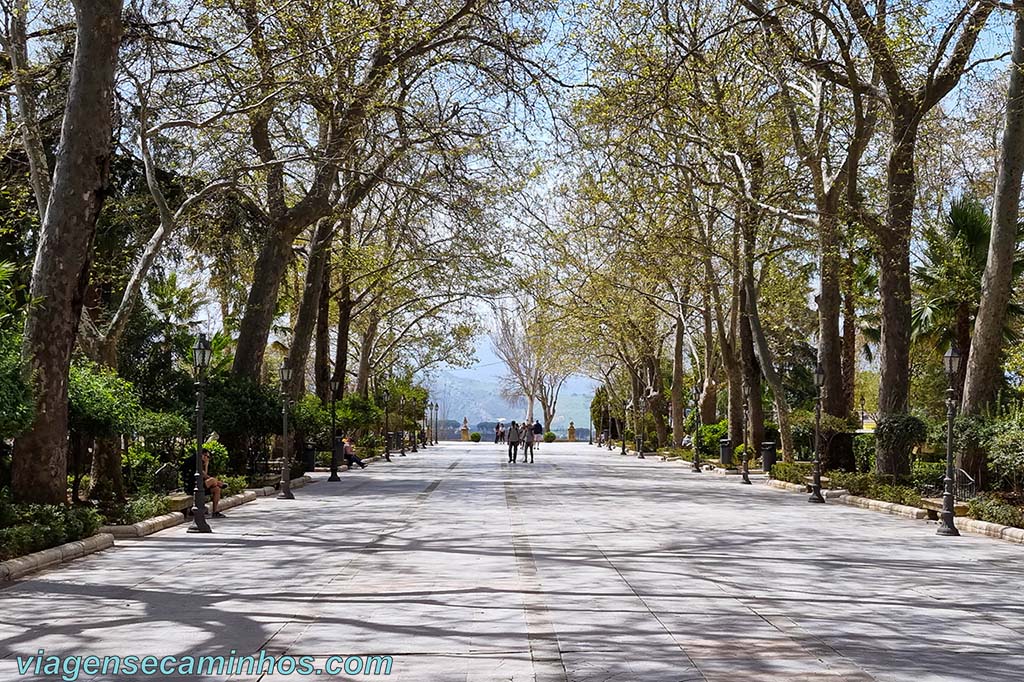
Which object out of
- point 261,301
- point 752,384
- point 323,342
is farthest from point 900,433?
point 323,342

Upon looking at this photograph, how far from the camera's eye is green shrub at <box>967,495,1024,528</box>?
16.5 meters

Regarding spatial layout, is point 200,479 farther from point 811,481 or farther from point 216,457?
point 811,481

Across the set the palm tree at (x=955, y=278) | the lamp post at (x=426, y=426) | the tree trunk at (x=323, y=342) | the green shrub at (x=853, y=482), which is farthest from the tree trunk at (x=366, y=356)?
the green shrub at (x=853, y=482)

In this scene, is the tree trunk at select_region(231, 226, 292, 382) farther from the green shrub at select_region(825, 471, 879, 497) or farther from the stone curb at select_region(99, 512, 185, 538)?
the green shrub at select_region(825, 471, 879, 497)

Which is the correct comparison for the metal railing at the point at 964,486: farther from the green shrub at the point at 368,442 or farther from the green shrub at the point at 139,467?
the green shrub at the point at 368,442

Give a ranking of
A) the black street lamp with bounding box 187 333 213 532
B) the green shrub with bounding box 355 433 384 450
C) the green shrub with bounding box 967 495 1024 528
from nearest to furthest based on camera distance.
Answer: the black street lamp with bounding box 187 333 213 532 < the green shrub with bounding box 967 495 1024 528 < the green shrub with bounding box 355 433 384 450

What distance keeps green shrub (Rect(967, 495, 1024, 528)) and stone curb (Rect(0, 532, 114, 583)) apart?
1285 cm

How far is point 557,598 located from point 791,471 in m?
20.1

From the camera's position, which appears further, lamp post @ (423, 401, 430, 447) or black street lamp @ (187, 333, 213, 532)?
lamp post @ (423, 401, 430, 447)

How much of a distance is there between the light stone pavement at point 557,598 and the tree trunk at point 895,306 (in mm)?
5726

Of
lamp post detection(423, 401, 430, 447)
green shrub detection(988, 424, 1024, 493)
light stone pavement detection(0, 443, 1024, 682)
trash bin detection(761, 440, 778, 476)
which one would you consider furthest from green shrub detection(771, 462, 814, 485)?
lamp post detection(423, 401, 430, 447)

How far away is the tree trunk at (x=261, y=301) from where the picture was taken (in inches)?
1051

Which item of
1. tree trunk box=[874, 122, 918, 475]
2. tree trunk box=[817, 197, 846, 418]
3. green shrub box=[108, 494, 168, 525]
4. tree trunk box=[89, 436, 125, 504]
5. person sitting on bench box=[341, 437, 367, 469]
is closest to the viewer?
green shrub box=[108, 494, 168, 525]

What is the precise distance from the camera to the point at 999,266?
67.4ft
